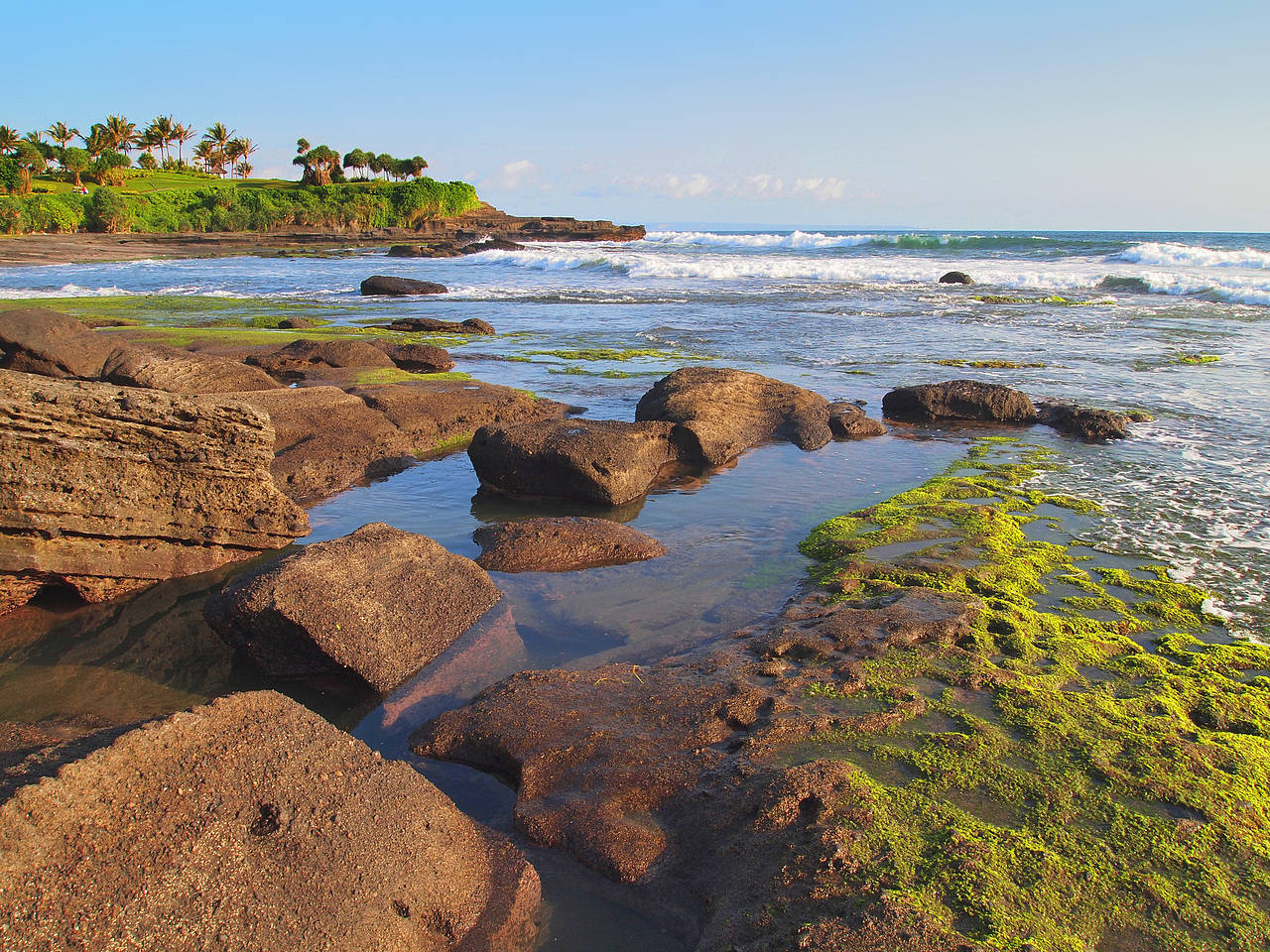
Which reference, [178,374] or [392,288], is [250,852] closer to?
[178,374]

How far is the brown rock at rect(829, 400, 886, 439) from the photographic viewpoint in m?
10.8

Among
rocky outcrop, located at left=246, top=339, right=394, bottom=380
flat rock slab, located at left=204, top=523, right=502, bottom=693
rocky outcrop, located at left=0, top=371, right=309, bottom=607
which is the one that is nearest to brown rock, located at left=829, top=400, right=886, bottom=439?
flat rock slab, located at left=204, top=523, right=502, bottom=693

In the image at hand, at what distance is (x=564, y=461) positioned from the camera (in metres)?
8.10

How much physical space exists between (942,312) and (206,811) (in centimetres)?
2496

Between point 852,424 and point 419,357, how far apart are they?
7817 millimetres

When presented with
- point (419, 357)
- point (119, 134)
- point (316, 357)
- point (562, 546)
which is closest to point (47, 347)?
point (316, 357)

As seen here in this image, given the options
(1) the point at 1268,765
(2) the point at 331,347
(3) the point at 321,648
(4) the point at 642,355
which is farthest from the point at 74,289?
(1) the point at 1268,765

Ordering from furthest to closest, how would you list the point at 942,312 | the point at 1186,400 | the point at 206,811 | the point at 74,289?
1. the point at 74,289
2. the point at 942,312
3. the point at 1186,400
4. the point at 206,811

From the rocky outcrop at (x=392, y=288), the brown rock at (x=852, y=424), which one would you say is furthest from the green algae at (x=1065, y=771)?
the rocky outcrop at (x=392, y=288)

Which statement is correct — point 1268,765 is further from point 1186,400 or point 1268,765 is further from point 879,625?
point 1186,400

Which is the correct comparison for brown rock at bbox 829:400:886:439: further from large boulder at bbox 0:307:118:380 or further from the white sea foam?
the white sea foam

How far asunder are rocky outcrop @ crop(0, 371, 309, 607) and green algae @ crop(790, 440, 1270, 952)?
465 cm

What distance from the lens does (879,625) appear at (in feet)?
16.4

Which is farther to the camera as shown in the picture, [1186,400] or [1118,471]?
→ [1186,400]
